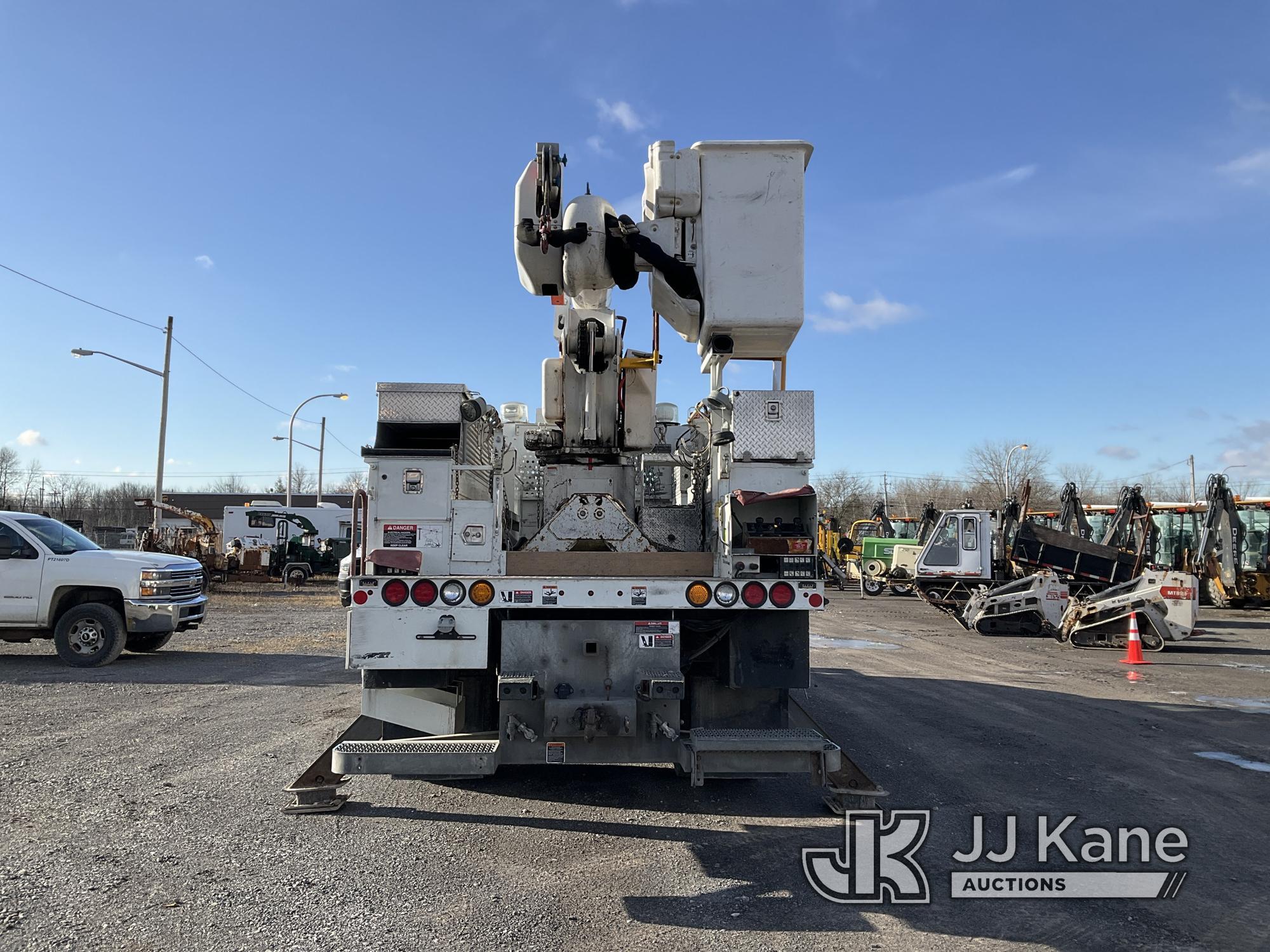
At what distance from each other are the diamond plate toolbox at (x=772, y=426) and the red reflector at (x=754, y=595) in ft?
2.73

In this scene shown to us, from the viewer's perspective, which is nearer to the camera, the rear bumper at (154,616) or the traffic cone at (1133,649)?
the rear bumper at (154,616)

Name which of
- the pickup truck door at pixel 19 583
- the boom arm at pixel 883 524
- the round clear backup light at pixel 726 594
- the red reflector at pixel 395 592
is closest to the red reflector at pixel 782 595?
the round clear backup light at pixel 726 594

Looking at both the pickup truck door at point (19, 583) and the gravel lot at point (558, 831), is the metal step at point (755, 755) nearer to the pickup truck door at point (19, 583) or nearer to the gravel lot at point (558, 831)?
the gravel lot at point (558, 831)

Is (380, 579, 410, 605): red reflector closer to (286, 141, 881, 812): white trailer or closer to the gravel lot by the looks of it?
(286, 141, 881, 812): white trailer

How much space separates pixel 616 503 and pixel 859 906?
2939 mm

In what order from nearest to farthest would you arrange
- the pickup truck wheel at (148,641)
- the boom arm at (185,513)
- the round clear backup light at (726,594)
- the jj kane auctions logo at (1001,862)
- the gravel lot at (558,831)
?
the gravel lot at (558,831)
the jj kane auctions logo at (1001,862)
the round clear backup light at (726,594)
the pickup truck wheel at (148,641)
the boom arm at (185,513)

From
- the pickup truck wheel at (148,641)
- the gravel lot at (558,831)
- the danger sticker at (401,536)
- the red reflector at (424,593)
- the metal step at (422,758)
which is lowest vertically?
the gravel lot at (558,831)

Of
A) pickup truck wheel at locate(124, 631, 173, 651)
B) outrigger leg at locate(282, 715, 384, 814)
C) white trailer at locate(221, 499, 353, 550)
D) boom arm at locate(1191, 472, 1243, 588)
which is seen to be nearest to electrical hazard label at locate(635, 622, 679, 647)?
outrigger leg at locate(282, 715, 384, 814)

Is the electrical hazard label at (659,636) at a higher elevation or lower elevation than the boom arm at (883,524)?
lower

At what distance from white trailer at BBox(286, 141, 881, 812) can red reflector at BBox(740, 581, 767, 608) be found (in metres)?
0.02

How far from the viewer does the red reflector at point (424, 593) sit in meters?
4.90

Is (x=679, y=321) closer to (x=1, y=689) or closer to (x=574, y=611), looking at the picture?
(x=574, y=611)

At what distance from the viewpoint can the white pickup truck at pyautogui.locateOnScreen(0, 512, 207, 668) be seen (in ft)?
37.0

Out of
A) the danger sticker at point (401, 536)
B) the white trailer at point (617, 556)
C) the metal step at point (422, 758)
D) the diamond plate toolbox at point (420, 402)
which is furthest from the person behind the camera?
the diamond plate toolbox at point (420, 402)
